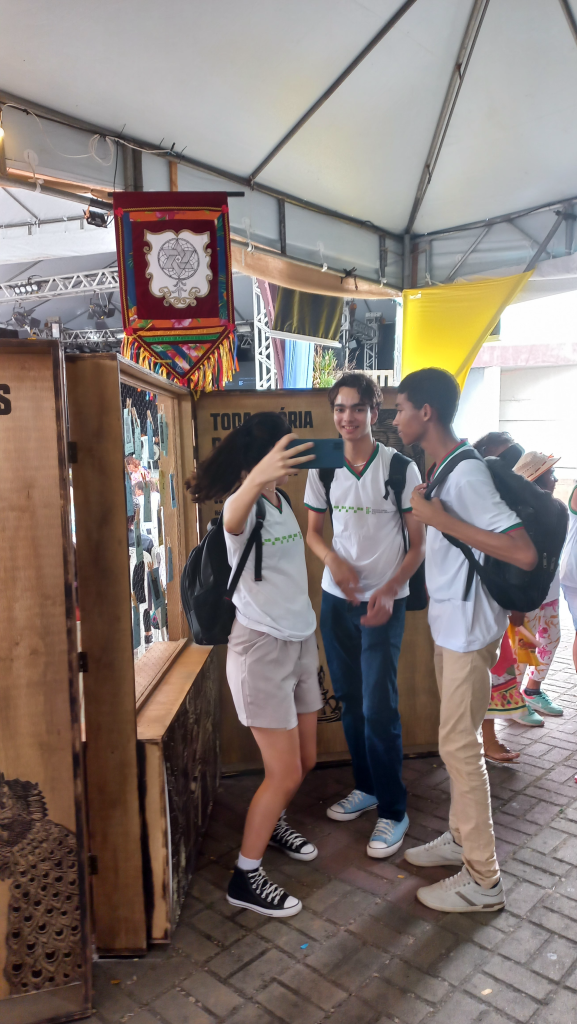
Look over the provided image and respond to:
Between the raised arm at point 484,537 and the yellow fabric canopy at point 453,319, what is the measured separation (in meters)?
3.85

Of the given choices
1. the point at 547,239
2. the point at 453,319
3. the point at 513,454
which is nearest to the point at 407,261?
the point at 453,319

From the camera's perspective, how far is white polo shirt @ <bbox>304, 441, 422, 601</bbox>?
8.39 feet

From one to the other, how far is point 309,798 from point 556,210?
457cm

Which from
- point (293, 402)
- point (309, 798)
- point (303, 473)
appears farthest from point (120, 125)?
point (309, 798)

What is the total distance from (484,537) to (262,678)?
2.59 ft

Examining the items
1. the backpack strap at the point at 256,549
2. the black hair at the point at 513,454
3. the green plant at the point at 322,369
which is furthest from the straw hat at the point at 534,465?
the green plant at the point at 322,369

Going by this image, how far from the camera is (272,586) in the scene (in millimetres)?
2045

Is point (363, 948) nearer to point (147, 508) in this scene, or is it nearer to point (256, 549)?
point (256, 549)

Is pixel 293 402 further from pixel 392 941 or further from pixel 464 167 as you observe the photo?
pixel 464 167

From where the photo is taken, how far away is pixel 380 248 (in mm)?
5605

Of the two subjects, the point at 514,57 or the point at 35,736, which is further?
the point at 514,57

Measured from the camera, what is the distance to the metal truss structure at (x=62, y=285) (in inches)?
430

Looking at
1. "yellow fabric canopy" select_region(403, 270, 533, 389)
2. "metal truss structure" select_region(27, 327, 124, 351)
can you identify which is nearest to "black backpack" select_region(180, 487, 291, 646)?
"yellow fabric canopy" select_region(403, 270, 533, 389)

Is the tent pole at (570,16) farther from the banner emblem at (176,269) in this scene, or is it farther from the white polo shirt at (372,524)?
the white polo shirt at (372,524)
